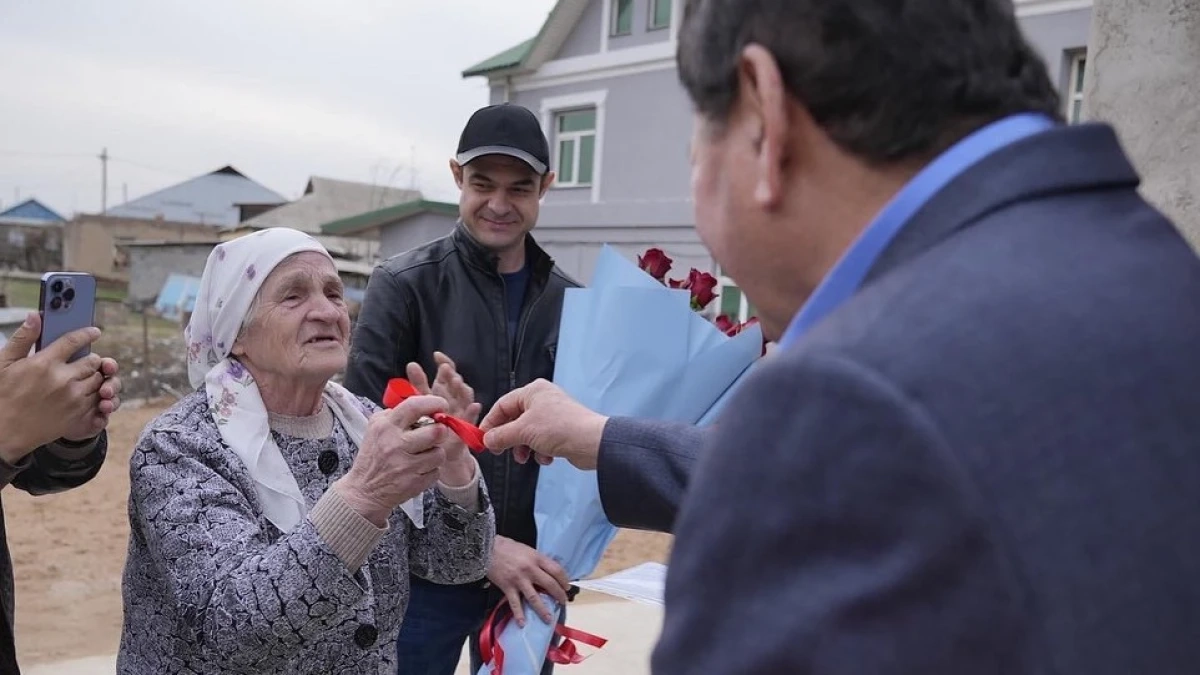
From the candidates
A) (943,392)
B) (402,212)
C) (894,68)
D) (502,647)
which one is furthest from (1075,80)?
(402,212)

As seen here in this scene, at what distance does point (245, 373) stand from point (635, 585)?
982 mm

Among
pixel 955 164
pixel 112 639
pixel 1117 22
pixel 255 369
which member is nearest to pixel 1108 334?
pixel 955 164

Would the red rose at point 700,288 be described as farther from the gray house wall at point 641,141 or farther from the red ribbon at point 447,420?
the gray house wall at point 641,141

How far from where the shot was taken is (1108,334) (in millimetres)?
713

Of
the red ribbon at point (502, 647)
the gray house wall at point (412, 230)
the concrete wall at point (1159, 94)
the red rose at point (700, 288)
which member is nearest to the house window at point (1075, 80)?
the concrete wall at point (1159, 94)

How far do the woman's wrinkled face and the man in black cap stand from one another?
439 millimetres

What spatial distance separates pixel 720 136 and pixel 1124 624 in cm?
52

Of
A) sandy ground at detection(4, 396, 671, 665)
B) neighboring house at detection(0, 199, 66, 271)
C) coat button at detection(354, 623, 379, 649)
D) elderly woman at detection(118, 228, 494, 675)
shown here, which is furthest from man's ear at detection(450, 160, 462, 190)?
neighboring house at detection(0, 199, 66, 271)

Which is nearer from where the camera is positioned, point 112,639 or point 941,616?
point 941,616

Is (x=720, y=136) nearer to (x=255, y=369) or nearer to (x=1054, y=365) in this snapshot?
(x=1054, y=365)

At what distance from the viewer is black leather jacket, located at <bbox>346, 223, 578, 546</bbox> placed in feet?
9.37

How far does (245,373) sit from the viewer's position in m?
2.21

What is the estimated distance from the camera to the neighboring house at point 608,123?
16.4 m

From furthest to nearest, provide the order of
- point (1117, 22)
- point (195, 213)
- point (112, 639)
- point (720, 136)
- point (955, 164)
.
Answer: point (195, 213), point (112, 639), point (1117, 22), point (720, 136), point (955, 164)
